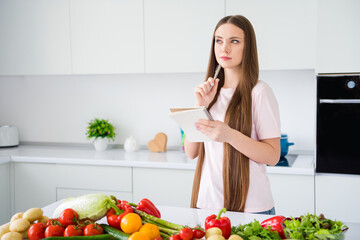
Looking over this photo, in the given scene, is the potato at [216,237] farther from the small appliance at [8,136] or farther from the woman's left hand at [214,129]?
the small appliance at [8,136]

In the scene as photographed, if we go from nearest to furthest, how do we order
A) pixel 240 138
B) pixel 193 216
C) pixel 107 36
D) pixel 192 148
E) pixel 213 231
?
pixel 213 231, pixel 193 216, pixel 240 138, pixel 192 148, pixel 107 36

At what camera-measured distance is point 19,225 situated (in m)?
1.38

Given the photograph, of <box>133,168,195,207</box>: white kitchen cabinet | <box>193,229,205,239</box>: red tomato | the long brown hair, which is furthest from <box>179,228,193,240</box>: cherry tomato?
<box>133,168,195,207</box>: white kitchen cabinet

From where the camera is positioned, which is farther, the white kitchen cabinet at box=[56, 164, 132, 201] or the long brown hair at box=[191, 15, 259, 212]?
the white kitchen cabinet at box=[56, 164, 132, 201]

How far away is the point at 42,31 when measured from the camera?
11.4ft

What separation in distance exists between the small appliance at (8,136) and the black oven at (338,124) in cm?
251

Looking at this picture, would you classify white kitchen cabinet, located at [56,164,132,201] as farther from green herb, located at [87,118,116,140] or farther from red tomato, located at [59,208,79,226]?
red tomato, located at [59,208,79,226]

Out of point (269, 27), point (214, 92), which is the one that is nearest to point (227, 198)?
point (214, 92)

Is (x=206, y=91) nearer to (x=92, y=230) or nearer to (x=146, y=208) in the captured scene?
(x=146, y=208)

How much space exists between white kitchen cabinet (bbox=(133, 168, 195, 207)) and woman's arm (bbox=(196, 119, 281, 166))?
114cm

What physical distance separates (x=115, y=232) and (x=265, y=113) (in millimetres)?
831

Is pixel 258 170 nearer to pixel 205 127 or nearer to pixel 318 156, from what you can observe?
pixel 205 127

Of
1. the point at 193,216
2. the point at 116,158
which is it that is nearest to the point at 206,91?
the point at 193,216

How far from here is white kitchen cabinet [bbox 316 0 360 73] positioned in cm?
267
